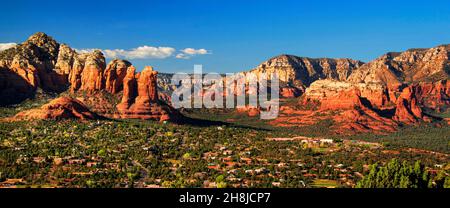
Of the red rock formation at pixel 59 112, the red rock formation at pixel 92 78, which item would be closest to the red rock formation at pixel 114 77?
the red rock formation at pixel 92 78

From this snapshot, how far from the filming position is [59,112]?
12888 centimetres

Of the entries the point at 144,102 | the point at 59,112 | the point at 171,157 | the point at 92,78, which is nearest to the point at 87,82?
the point at 92,78

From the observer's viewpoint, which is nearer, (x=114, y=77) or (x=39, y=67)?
(x=114, y=77)

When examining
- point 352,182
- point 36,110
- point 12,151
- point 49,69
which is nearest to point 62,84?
point 49,69

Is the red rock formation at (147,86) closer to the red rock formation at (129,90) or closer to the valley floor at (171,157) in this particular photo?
the red rock formation at (129,90)

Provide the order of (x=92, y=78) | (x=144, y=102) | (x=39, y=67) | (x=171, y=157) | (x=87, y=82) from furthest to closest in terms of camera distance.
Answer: (x=39, y=67)
(x=87, y=82)
(x=92, y=78)
(x=144, y=102)
(x=171, y=157)

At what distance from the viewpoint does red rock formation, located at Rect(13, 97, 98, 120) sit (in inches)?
5005

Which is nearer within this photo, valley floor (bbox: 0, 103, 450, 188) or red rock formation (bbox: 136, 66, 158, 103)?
valley floor (bbox: 0, 103, 450, 188)

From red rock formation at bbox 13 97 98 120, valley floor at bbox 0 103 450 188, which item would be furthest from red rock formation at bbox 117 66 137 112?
red rock formation at bbox 13 97 98 120

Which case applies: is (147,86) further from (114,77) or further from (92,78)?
(92,78)

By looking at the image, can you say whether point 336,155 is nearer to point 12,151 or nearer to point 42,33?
point 12,151

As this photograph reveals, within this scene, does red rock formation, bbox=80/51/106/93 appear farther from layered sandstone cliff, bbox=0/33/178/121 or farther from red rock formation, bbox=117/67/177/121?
Result: red rock formation, bbox=117/67/177/121
